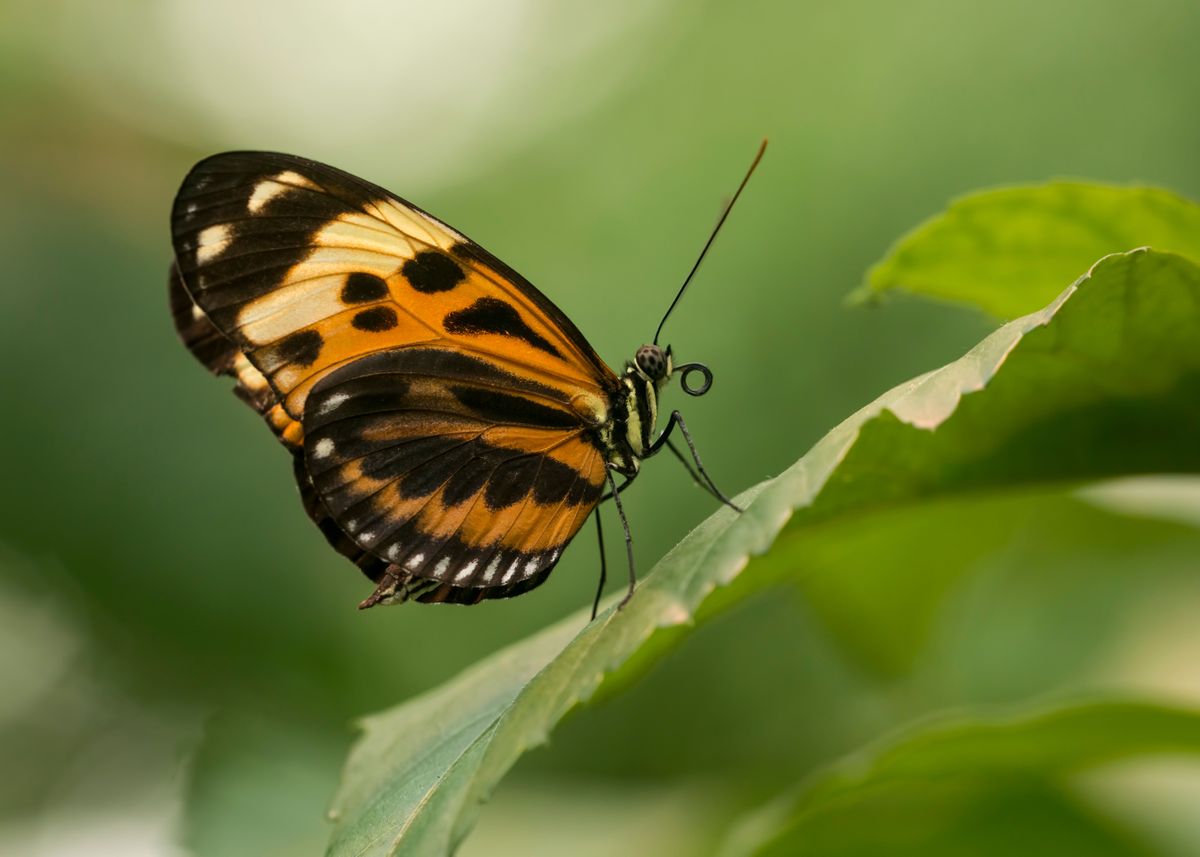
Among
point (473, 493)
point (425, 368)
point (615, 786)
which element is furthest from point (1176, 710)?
point (615, 786)

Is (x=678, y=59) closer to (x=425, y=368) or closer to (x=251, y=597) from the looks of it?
(x=251, y=597)

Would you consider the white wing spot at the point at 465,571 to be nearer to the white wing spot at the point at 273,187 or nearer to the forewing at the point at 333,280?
the forewing at the point at 333,280

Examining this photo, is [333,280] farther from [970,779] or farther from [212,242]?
[970,779]

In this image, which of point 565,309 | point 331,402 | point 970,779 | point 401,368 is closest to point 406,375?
point 401,368

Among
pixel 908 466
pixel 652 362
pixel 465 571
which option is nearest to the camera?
pixel 908 466

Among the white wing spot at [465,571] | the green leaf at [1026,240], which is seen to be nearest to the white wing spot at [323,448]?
the white wing spot at [465,571]

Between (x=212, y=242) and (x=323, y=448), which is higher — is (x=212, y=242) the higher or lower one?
the higher one
